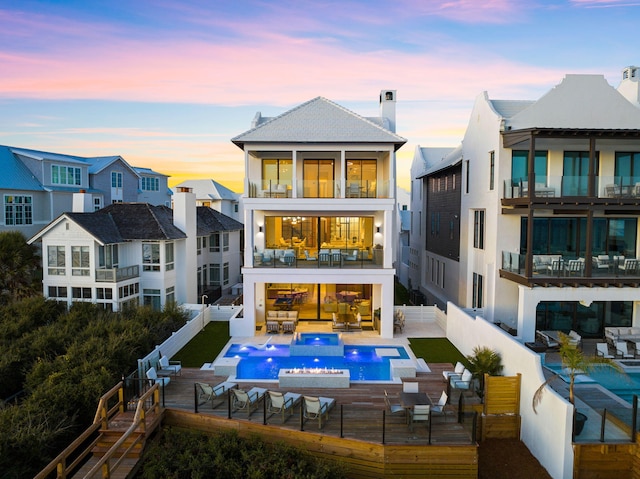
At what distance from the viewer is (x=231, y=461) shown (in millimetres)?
9516

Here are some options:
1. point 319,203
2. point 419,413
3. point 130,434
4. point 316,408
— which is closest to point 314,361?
point 316,408

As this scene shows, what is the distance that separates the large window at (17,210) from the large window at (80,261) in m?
9.74

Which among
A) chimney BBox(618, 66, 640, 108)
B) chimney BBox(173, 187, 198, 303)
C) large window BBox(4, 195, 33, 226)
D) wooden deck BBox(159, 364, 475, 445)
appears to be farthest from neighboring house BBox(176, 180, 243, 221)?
chimney BBox(618, 66, 640, 108)

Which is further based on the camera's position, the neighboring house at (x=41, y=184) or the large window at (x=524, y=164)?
the neighboring house at (x=41, y=184)

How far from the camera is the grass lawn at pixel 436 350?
1638 centimetres

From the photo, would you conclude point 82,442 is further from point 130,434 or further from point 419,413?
point 419,413

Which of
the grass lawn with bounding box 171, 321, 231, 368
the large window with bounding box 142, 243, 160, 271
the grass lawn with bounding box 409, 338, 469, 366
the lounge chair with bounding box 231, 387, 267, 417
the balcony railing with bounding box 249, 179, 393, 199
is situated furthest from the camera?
the large window with bounding box 142, 243, 160, 271

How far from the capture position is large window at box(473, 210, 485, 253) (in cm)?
2023

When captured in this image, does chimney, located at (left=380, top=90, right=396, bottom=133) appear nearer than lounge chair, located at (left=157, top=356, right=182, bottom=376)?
A: No

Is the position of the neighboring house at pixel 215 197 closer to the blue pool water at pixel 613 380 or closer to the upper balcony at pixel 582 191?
the upper balcony at pixel 582 191

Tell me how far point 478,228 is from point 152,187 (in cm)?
3396

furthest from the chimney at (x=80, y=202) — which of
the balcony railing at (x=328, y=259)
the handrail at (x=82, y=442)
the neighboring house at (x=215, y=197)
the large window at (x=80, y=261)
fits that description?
the handrail at (x=82, y=442)

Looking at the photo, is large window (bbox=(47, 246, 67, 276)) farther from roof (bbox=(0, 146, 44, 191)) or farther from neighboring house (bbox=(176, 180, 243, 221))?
neighboring house (bbox=(176, 180, 243, 221))

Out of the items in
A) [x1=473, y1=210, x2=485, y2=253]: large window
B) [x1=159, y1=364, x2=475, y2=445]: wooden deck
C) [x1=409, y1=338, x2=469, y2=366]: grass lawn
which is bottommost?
[x1=409, y1=338, x2=469, y2=366]: grass lawn
